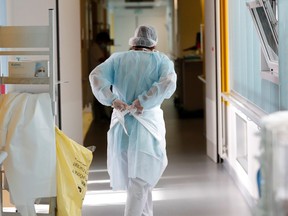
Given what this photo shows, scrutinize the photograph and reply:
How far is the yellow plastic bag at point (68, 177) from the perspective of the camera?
347 centimetres

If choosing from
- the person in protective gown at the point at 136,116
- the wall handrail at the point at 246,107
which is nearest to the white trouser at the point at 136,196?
the person in protective gown at the point at 136,116

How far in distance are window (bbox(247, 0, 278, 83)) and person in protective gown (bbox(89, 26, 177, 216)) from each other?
2.26 ft

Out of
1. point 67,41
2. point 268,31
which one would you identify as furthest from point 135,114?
point 67,41

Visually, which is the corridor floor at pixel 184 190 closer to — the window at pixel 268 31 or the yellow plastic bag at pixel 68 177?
the window at pixel 268 31

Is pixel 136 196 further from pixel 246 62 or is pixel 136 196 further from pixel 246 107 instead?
pixel 246 62

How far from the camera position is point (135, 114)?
427 centimetres

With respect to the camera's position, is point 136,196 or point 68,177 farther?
point 136,196

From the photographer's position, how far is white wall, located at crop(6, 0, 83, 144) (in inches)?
229

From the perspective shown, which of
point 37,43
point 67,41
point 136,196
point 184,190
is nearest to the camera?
point 37,43

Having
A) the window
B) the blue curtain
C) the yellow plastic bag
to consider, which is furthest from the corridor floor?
the yellow plastic bag

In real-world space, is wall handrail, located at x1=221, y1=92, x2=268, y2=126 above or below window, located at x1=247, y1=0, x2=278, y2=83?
below

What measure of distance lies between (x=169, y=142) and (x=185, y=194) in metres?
3.02

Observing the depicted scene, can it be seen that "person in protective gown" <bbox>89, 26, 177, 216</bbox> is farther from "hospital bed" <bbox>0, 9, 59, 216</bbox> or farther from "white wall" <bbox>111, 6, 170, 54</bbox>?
"white wall" <bbox>111, 6, 170, 54</bbox>

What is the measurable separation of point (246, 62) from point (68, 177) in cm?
248
